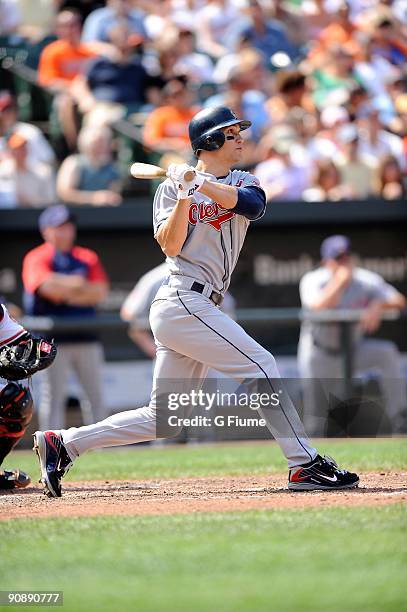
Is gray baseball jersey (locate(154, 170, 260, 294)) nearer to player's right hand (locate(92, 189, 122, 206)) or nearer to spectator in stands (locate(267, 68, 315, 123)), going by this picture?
player's right hand (locate(92, 189, 122, 206))

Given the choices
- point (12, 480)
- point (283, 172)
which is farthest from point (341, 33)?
point (12, 480)

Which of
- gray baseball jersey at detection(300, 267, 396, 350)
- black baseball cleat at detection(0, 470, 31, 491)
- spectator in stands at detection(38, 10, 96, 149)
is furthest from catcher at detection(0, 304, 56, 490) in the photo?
spectator in stands at detection(38, 10, 96, 149)

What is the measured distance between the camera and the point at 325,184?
11.3m

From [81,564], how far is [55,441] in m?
1.62

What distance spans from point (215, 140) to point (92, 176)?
18.5 feet

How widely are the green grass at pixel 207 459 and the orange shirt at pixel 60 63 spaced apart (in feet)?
14.9

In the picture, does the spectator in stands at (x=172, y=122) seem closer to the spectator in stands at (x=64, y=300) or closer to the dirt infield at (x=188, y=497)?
the spectator in stands at (x=64, y=300)

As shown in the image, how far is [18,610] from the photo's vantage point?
3592mm

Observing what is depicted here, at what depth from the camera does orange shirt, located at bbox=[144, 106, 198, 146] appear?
1172cm

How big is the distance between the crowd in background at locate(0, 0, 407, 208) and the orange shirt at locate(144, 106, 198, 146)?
0.04ft

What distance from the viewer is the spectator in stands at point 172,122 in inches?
459

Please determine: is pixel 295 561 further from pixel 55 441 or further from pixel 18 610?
pixel 55 441

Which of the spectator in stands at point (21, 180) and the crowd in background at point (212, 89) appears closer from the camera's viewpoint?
the spectator in stands at point (21, 180)

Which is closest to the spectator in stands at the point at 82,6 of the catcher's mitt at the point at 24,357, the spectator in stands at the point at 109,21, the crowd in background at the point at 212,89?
the crowd in background at the point at 212,89
